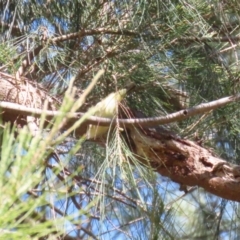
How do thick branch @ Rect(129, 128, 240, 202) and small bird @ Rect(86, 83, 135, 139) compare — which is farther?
thick branch @ Rect(129, 128, 240, 202)

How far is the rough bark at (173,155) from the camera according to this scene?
1273 mm

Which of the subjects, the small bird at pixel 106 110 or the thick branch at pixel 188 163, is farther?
the thick branch at pixel 188 163

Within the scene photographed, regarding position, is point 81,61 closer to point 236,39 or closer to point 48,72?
point 48,72

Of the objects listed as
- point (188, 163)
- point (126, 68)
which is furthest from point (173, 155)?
point (126, 68)

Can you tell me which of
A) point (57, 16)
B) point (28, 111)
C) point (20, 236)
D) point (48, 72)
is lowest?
point (20, 236)

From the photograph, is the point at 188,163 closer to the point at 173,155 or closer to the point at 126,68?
the point at 173,155

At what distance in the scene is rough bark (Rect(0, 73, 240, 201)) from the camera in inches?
50.1

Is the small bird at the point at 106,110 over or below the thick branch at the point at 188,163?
over

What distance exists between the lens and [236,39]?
141 cm

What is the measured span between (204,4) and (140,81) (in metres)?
0.23

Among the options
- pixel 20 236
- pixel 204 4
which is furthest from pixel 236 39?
pixel 20 236

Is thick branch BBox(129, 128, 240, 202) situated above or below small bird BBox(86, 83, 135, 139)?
below

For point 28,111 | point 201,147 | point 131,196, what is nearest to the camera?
point 28,111

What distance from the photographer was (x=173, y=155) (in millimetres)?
1337
